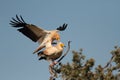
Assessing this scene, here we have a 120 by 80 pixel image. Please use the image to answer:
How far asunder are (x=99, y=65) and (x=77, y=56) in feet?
2.53

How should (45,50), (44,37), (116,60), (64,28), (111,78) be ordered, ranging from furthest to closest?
(64,28), (44,37), (45,50), (116,60), (111,78)

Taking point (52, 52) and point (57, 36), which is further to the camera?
point (57, 36)

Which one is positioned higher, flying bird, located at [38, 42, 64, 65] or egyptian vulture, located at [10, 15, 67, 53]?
egyptian vulture, located at [10, 15, 67, 53]

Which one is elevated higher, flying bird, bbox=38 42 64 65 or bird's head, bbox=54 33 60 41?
bird's head, bbox=54 33 60 41

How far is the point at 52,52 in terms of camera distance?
42.3 feet

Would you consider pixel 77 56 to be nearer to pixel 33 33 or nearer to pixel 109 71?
pixel 109 71

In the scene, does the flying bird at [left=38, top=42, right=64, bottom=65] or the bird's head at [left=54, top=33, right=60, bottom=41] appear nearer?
the flying bird at [left=38, top=42, right=64, bottom=65]

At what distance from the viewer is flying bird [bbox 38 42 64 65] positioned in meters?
12.6

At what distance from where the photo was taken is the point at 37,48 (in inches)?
540

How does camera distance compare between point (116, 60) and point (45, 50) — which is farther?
point (45, 50)

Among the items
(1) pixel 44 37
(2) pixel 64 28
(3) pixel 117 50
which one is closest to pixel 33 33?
(1) pixel 44 37

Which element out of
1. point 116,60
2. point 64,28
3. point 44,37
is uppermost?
point 64,28

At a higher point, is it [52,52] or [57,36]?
[57,36]

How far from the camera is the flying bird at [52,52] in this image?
41.4ft
